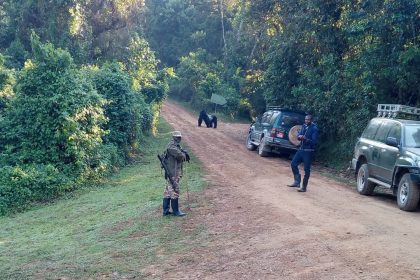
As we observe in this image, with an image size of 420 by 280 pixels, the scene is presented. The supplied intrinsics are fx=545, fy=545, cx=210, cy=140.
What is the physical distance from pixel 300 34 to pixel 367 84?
635 centimetres

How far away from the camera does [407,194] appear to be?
11336 millimetres

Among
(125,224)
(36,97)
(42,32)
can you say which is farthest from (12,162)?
(42,32)

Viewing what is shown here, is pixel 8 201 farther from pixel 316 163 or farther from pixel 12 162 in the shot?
pixel 316 163

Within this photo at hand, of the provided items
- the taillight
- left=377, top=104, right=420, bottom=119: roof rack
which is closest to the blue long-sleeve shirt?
left=377, top=104, right=420, bottom=119: roof rack

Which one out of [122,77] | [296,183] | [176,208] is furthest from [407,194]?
[122,77]

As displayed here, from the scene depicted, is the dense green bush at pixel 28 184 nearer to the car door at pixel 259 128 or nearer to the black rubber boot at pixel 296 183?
the black rubber boot at pixel 296 183

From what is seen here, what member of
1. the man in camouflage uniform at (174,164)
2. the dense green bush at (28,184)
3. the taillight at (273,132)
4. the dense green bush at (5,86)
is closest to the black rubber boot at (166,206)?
the man in camouflage uniform at (174,164)

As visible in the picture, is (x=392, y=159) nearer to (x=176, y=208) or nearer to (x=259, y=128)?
(x=176, y=208)

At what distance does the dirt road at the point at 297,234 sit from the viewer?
23.9ft

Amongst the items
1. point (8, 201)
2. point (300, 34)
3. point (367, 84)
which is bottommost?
point (8, 201)

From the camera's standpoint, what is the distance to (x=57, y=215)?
13625 millimetres

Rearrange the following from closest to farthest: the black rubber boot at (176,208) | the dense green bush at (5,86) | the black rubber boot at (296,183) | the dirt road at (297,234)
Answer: the dirt road at (297,234)
the black rubber boot at (176,208)
the black rubber boot at (296,183)
the dense green bush at (5,86)

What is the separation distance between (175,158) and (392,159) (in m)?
4.97

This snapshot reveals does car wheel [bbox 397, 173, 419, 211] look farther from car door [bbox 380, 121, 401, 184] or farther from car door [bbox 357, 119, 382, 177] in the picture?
car door [bbox 357, 119, 382, 177]
